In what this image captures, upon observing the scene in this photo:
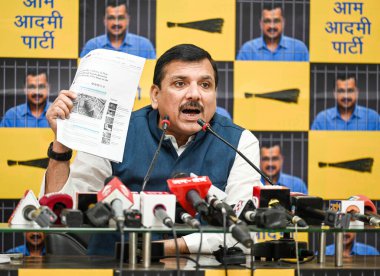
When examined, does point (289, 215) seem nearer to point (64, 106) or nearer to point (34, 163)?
point (64, 106)

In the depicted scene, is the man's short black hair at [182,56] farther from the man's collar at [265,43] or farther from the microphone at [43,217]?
the microphone at [43,217]

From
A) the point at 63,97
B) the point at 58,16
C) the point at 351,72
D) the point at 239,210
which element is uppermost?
the point at 58,16

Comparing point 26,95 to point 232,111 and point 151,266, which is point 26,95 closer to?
point 232,111

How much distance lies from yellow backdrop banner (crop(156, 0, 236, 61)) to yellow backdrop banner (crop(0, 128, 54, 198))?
840 mm

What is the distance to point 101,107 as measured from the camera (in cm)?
237

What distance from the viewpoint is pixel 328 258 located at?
203 cm

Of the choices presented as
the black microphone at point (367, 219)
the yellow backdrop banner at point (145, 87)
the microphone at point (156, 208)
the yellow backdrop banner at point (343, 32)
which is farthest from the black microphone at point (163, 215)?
the yellow backdrop banner at point (343, 32)

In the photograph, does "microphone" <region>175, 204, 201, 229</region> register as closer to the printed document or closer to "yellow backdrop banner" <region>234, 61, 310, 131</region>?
the printed document

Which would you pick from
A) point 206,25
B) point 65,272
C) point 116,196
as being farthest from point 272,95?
point 65,272

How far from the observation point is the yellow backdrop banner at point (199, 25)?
12.9ft

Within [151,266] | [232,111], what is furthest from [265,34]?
[151,266]

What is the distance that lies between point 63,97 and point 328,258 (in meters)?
1.03

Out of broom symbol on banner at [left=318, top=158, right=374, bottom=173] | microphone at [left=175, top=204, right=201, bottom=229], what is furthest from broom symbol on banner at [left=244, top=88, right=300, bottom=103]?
microphone at [left=175, top=204, right=201, bottom=229]

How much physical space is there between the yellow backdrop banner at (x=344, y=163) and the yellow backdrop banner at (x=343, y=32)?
1.44ft
